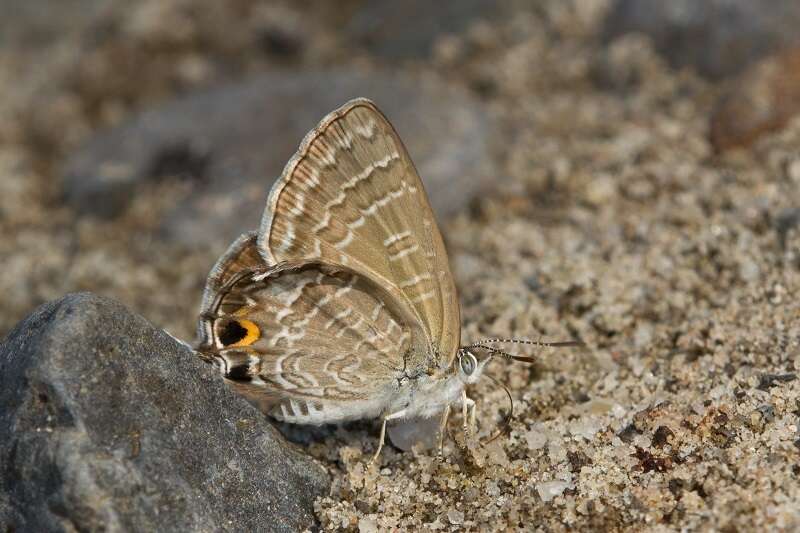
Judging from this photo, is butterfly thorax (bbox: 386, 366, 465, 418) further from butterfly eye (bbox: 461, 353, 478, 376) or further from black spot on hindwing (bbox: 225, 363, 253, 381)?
black spot on hindwing (bbox: 225, 363, 253, 381)

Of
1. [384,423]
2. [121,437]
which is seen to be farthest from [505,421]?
[121,437]

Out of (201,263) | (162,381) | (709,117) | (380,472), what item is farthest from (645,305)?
(201,263)

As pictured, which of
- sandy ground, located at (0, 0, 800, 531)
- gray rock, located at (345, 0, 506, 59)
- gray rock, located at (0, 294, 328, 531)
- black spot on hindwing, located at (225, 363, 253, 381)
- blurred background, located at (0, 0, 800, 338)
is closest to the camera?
gray rock, located at (0, 294, 328, 531)

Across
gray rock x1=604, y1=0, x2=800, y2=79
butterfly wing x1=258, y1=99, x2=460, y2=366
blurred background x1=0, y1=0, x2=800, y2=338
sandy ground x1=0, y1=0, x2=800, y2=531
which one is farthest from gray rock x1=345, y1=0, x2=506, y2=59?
butterfly wing x1=258, y1=99, x2=460, y2=366

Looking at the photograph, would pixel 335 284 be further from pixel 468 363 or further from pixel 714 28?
pixel 714 28

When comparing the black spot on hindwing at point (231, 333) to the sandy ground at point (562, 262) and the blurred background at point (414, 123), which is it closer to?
the sandy ground at point (562, 262)

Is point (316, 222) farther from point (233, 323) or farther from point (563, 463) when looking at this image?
point (563, 463)
